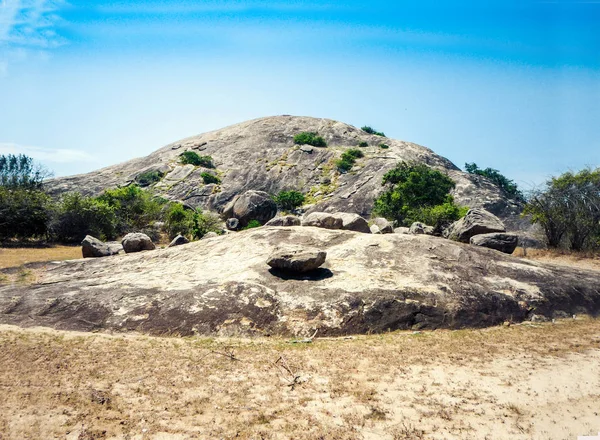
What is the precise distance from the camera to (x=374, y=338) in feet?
36.5

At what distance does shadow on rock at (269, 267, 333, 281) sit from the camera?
14.0 metres

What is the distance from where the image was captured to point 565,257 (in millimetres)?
24109

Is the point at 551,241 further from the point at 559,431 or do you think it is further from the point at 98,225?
the point at 98,225

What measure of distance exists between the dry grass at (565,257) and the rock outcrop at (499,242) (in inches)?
124

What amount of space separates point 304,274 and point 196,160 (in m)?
53.1

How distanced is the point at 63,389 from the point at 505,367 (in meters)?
9.36

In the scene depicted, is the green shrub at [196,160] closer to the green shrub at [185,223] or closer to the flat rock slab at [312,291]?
the green shrub at [185,223]

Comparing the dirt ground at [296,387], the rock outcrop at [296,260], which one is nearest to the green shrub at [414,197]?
the rock outcrop at [296,260]

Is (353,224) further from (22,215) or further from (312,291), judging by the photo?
(22,215)

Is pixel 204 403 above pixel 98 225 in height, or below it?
below

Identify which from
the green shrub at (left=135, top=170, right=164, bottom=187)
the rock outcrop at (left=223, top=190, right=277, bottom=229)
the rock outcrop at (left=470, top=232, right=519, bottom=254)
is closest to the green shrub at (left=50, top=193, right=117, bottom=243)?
the rock outcrop at (left=223, top=190, right=277, bottom=229)

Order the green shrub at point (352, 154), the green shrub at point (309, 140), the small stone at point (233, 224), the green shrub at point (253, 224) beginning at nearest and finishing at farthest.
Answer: the green shrub at point (253, 224) → the small stone at point (233, 224) → the green shrub at point (352, 154) → the green shrub at point (309, 140)

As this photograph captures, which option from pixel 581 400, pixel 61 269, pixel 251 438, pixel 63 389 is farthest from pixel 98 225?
pixel 581 400

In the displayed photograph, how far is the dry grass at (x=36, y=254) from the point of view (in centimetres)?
2198
